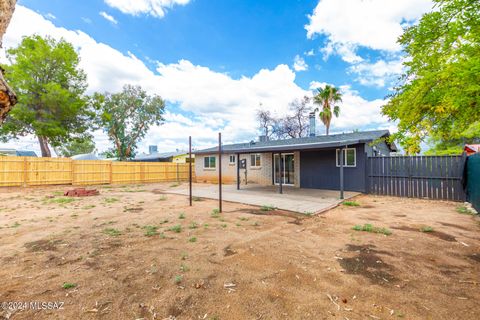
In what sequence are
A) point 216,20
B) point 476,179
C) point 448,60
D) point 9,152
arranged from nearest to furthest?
point 448,60 → point 476,179 → point 216,20 → point 9,152

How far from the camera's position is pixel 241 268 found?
3117mm

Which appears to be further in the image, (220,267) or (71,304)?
(220,267)

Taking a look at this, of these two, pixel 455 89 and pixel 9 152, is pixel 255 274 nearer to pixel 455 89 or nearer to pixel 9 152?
pixel 455 89

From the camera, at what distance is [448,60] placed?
395 cm

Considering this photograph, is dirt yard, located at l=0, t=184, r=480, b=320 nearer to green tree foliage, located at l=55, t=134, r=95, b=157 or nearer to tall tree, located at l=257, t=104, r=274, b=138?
tall tree, located at l=257, t=104, r=274, b=138

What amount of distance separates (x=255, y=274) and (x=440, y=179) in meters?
10.2

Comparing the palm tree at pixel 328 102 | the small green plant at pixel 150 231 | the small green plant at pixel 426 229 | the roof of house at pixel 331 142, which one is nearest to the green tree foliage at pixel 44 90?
the roof of house at pixel 331 142

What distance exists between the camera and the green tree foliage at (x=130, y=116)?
25438 millimetres

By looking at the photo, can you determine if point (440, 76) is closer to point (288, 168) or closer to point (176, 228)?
point (176, 228)

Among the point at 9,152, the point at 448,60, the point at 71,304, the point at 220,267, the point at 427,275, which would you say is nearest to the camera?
the point at 71,304

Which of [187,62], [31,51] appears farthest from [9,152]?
[187,62]

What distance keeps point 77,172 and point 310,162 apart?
16.3 meters

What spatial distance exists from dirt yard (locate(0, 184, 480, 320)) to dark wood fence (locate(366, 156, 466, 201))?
3.79m

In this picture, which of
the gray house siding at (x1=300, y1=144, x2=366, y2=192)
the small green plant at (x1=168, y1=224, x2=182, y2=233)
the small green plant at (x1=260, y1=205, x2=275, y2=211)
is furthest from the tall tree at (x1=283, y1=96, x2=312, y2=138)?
the small green plant at (x1=168, y1=224, x2=182, y2=233)
